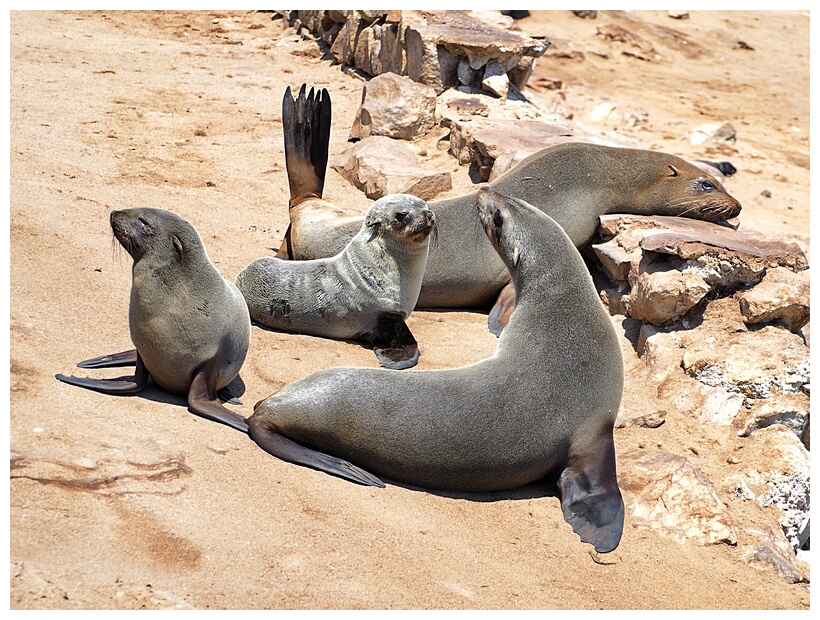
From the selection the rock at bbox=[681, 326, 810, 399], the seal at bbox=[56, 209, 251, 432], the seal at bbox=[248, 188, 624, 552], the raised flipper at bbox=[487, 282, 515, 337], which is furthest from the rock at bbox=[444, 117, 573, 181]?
the seal at bbox=[56, 209, 251, 432]

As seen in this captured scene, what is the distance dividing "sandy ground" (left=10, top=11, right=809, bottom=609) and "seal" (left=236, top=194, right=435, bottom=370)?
0.16 m

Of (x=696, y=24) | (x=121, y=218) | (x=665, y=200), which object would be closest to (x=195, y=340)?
(x=121, y=218)

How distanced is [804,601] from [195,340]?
276 centimetres

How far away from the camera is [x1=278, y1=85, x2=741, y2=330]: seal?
623 cm

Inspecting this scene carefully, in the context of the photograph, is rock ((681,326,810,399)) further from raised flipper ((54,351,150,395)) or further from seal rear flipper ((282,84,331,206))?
seal rear flipper ((282,84,331,206))

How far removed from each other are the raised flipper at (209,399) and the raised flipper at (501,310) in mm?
2159

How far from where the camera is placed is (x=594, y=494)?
3877mm

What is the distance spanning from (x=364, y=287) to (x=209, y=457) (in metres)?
A: 1.99

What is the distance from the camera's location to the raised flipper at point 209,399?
4.01m

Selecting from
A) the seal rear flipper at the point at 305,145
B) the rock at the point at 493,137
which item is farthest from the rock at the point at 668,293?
the seal rear flipper at the point at 305,145

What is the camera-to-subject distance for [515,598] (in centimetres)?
317

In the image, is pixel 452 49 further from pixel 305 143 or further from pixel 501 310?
pixel 501 310

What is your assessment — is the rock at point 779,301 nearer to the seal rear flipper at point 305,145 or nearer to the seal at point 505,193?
the seal at point 505,193

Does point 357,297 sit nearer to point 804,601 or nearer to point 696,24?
point 804,601
